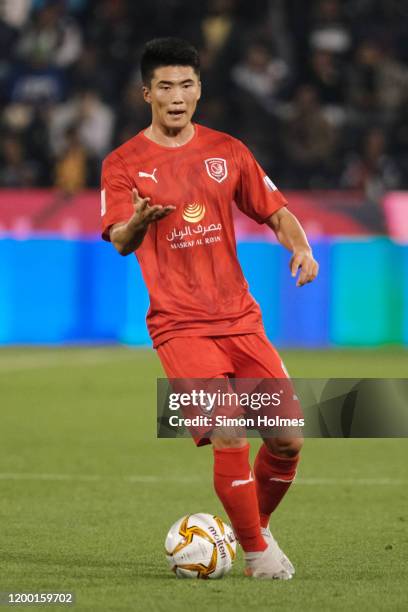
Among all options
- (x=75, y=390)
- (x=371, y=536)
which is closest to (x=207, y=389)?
(x=371, y=536)

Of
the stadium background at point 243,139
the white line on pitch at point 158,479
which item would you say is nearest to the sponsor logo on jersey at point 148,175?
the white line on pitch at point 158,479

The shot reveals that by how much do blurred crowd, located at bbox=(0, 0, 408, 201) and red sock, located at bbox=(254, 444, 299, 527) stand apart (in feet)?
37.9

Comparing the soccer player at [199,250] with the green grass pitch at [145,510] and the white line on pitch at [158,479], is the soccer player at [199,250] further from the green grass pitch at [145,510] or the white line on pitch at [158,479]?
the white line on pitch at [158,479]

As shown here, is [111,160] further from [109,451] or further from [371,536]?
[109,451]

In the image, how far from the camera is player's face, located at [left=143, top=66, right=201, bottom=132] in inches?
221

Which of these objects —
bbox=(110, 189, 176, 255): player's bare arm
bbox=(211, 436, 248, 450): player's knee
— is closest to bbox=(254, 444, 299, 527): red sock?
bbox=(211, 436, 248, 450): player's knee

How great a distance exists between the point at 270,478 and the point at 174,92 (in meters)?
1.54

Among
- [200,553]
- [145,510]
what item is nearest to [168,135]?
[200,553]

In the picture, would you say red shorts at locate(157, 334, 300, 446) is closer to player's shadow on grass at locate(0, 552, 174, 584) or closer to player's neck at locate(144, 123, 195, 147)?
player's shadow on grass at locate(0, 552, 174, 584)

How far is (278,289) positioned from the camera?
16.9m

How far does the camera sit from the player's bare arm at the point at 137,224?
514 cm

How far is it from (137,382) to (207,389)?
8216 mm

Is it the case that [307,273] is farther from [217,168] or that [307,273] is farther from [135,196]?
[135,196]

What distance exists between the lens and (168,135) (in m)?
5.78
